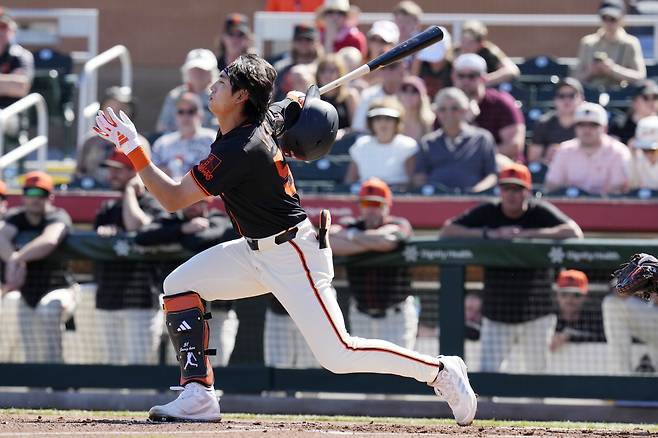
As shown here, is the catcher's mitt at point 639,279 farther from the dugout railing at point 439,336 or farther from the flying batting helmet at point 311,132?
the dugout railing at point 439,336

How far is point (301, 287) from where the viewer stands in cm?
596

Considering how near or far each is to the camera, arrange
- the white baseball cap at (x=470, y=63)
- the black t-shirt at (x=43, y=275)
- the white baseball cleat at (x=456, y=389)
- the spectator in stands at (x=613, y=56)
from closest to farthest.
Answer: the white baseball cleat at (x=456, y=389) → the black t-shirt at (x=43, y=275) → the white baseball cap at (x=470, y=63) → the spectator in stands at (x=613, y=56)

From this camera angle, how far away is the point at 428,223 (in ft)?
32.4

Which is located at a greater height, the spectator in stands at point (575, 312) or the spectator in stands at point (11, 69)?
the spectator in stands at point (11, 69)

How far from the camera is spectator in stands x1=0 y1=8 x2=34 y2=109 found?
12062mm

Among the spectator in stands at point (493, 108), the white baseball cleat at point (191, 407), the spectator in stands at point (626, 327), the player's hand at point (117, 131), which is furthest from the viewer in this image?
the spectator in stands at point (493, 108)

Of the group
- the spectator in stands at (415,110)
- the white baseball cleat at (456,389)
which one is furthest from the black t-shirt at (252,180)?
the spectator in stands at (415,110)

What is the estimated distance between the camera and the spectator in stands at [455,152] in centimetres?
1002

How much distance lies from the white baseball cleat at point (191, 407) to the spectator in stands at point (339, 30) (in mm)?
6279

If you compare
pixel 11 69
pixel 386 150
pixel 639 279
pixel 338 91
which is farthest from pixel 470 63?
pixel 639 279

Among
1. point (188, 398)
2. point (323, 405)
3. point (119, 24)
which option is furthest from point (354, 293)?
point (119, 24)

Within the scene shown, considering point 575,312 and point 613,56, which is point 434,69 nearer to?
point 613,56

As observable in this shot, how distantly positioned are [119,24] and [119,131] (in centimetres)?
1082

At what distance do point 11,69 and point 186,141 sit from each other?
2532 millimetres
